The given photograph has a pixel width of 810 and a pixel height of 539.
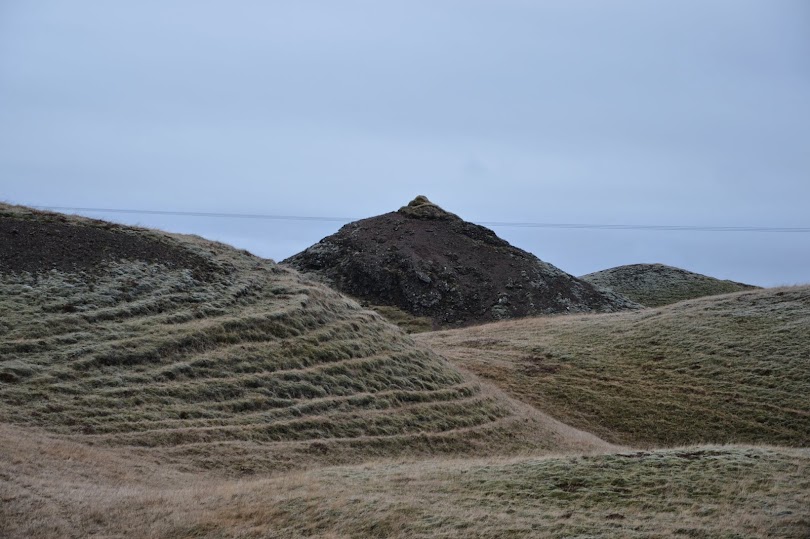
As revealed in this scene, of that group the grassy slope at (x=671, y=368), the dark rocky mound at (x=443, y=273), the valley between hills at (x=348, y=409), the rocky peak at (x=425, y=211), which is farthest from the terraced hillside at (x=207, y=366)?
the rocky peak at (x=425, y=211)

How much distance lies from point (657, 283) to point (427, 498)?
65375 millimetres

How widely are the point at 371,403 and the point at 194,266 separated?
465 inches

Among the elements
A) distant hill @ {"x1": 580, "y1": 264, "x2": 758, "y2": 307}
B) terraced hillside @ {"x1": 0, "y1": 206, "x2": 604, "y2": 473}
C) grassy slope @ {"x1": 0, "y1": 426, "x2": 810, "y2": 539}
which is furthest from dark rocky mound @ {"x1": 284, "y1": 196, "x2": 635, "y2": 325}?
grassy slope @ {"x1": 0, "y1": 426, "x2": 810, "y2": 539}

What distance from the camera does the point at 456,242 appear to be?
71938 millimetres

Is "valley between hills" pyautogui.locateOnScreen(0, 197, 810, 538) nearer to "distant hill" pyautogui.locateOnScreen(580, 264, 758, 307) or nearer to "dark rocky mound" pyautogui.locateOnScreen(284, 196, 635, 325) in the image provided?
"dark rocky mound" pyautogui.locateOnScreen(284, 196, 635, 325)

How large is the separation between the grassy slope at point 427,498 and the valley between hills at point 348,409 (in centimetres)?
8

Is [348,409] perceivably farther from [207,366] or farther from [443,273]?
[443,273]

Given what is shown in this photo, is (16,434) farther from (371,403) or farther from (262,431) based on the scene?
(371,403)

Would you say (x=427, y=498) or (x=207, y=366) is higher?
(x=207, y=366)

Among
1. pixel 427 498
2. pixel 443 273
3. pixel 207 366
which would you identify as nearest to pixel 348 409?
pixel 207 366

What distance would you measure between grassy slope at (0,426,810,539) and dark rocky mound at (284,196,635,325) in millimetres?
41687

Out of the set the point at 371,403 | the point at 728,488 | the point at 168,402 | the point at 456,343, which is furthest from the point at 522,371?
the point at 728,488

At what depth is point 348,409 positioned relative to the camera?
95.3 feet

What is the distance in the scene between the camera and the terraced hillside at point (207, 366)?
2455 centimetres
